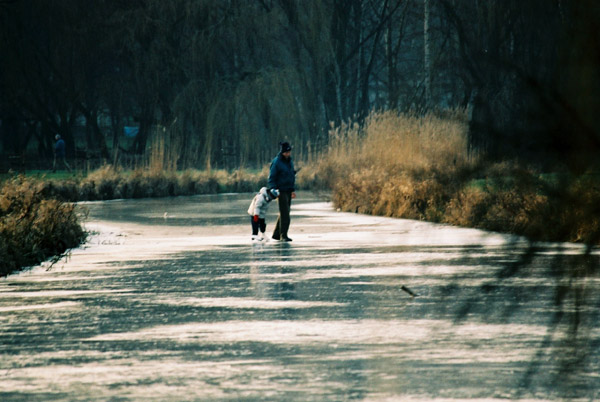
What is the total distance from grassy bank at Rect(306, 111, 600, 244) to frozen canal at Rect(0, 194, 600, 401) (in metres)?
0.10

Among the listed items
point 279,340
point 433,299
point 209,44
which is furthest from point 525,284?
point 209,44

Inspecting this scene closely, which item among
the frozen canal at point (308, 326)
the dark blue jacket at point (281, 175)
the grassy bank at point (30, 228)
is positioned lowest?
the frozen canal at point (308, 326)

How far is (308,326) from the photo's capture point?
9.95 metres

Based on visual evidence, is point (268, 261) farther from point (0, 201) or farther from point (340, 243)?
point (0, 201)

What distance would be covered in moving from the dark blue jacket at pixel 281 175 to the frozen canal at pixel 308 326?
113 inches

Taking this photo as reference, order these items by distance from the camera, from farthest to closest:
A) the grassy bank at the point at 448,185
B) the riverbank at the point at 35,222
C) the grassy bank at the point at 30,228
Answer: the riverbank at the point at 35,222, the grassy bank at the point at 30,228, the grassy bank at the point at 448,185

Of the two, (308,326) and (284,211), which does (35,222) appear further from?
(308,326)

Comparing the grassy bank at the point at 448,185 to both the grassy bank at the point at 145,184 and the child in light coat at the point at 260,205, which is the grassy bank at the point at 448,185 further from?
the grassy bank at the point at 145,184

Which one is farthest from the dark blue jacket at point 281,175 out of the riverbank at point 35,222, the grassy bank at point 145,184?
the grassy bank at point 145,184

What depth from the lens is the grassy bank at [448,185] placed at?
2.69m

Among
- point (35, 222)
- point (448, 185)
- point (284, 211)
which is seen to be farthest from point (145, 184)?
point (448, 185)

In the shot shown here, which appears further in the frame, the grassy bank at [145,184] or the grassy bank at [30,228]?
the grassy bank at [145,184]

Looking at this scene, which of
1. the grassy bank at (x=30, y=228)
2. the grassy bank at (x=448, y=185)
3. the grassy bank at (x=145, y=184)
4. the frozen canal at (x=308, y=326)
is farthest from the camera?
the grassy bank at (x=145, y=184)

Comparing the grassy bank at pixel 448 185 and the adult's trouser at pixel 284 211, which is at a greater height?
the grassy bank at pixel 448 185
